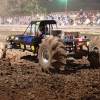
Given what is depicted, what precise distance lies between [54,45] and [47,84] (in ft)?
5.18

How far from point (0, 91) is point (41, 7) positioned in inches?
1854

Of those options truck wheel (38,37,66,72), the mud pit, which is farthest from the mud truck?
the mud pit

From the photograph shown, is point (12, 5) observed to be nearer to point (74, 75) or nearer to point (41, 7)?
point (41, 7)

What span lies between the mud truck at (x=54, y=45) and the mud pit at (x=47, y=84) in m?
0.41

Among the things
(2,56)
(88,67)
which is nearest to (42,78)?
(88,67)

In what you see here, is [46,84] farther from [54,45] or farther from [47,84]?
[54,45]

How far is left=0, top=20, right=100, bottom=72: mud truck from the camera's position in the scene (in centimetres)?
754

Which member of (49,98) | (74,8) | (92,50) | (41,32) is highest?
(74,8)

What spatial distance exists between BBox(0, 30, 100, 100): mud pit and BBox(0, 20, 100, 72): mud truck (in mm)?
414

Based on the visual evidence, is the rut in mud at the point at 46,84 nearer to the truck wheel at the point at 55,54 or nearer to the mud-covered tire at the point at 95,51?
the truck wheel at the point at 55,54

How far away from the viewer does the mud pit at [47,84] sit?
209 inches

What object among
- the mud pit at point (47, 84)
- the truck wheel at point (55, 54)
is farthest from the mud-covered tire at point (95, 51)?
the truck wheel at point (55, 54)

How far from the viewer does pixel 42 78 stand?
7098mm

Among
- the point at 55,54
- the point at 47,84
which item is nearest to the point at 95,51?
the point at 55,54
